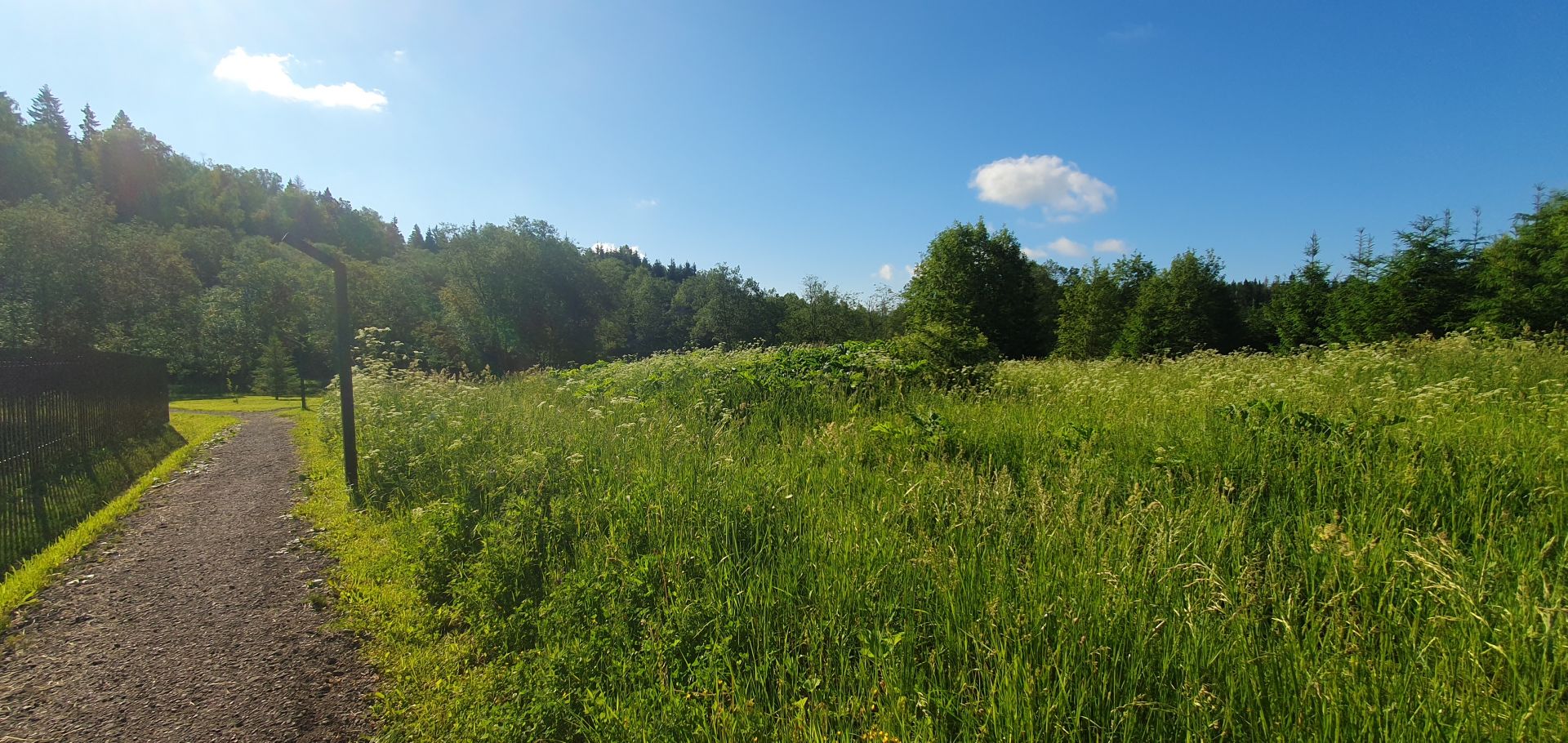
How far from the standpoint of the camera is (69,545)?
216 inches

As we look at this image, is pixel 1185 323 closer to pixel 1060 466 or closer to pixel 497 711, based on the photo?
pixel 1060 466

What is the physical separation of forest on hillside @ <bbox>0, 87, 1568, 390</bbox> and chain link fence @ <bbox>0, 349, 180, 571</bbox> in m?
3.98

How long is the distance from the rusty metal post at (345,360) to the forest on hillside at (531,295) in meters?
0.40

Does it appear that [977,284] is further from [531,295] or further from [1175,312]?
[531,295]

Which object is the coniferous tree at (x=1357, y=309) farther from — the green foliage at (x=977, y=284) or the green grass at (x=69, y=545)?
the green grass at (x=69, y=545)

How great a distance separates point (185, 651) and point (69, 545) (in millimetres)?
3617

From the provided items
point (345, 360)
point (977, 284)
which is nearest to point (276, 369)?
point (345, 360)

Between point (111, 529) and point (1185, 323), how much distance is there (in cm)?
4679

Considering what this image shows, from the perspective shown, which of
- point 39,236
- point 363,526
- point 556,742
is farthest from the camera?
point 39,236

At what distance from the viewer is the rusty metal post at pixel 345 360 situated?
22.9 ft

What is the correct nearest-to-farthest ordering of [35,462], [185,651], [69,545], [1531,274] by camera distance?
[185,651] < [69,545] < [35,462] < [1531,274]

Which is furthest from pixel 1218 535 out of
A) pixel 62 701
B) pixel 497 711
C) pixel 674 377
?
pixel 674 377

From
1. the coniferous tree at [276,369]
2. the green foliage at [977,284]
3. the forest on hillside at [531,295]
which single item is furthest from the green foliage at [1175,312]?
the coniferous tree at [276,369]

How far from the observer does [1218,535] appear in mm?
2996
